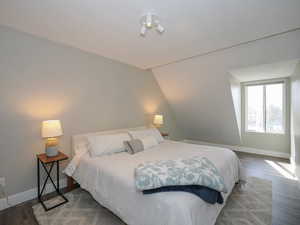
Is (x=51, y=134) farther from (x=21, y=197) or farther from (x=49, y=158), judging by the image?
(x=21, y=197)

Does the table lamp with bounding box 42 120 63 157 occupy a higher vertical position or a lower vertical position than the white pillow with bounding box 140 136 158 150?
higher

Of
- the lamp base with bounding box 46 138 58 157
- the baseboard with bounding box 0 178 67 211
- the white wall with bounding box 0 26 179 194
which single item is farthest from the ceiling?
the baseboard with bounding box 0 178 67 211

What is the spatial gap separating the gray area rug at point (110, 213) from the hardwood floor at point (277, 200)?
0.08 meters

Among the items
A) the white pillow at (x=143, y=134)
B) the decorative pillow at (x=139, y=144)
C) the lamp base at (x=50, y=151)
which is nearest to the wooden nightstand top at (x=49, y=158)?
the lamp base at (x=50, y=151)

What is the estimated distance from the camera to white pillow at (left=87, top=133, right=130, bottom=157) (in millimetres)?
2361

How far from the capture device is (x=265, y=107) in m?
4.30

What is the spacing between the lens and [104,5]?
1.61 metres

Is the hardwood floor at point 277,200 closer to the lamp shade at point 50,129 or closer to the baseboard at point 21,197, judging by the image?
the baseboard at point 21,197

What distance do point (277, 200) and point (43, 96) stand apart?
12.7 ft

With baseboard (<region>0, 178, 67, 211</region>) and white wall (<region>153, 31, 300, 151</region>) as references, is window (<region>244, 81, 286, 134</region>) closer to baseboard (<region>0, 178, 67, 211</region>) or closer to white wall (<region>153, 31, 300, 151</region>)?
white wall (<region>153, 31, 300, 151</region>)

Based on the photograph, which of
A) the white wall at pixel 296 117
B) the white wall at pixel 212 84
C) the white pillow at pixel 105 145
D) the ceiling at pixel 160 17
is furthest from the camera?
the white wall at pixel 296 117

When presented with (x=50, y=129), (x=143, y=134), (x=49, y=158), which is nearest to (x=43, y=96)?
(x=50, y=129)

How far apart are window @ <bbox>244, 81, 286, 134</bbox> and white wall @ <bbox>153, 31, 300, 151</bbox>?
2.51 ft

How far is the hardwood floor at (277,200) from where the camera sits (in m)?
1.79
